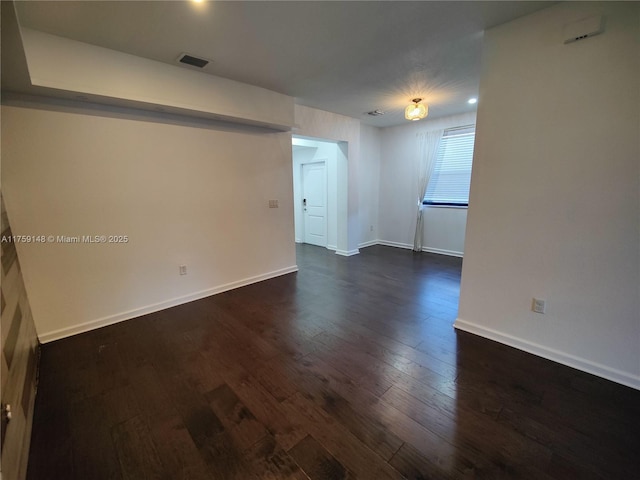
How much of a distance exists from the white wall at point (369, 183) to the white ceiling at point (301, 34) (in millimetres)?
2557

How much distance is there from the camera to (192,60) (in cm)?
267

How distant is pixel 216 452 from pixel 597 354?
2689mm

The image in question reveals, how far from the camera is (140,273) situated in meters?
3.04

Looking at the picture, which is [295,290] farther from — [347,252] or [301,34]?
[301,34]

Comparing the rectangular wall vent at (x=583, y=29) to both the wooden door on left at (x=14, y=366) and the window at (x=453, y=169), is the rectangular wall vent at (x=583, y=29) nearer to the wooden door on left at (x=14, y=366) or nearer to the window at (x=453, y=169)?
the window at (x=453, y=169)

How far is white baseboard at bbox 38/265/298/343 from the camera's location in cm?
261

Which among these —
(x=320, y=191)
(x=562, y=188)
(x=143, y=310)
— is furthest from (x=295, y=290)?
(x=320, y=191)

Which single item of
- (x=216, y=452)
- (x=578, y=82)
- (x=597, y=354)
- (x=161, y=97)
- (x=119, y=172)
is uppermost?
(x=161, y=97)

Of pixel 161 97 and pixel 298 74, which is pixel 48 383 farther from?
pixel 298 74

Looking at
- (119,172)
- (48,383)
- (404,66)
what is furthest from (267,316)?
(404,66)

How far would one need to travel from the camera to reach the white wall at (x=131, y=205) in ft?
7.92

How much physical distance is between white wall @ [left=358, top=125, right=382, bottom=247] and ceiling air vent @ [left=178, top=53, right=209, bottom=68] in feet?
11.7

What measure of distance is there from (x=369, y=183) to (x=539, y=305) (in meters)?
4.41

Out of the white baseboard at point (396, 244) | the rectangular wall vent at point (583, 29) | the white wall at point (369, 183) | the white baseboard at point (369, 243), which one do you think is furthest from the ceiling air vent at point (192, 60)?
the white baseboard at point (396, 244)
